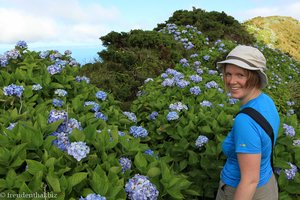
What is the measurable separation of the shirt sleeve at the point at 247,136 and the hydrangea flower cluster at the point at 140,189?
23.4 inches

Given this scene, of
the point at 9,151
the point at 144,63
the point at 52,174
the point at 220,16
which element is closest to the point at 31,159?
the point at 9,151

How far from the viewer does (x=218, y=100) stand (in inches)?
192

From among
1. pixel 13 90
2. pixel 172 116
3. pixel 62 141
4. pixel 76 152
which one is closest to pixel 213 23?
pixel 172 116

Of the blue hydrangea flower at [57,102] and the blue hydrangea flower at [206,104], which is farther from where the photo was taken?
the blue hydrangea flower at [206,104]

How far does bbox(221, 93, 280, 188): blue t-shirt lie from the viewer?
2055 mm

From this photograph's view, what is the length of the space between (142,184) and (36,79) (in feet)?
7.94

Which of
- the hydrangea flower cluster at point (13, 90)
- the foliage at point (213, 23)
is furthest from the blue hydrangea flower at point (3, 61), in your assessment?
the foliage at point (213, 23)

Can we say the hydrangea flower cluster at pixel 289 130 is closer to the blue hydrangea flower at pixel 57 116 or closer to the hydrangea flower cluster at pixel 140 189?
the hydrangea flower cluster at pixel 140 189

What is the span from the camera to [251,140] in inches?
80.4

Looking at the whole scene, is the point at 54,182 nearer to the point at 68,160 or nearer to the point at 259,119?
the point at 68,160

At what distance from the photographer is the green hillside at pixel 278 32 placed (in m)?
22.4

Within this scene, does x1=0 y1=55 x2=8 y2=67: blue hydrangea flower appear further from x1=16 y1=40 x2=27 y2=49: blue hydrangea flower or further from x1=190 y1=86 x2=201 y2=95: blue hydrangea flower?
x1=190 y1=86 x2=201 y2=95: blue hydrangea flower

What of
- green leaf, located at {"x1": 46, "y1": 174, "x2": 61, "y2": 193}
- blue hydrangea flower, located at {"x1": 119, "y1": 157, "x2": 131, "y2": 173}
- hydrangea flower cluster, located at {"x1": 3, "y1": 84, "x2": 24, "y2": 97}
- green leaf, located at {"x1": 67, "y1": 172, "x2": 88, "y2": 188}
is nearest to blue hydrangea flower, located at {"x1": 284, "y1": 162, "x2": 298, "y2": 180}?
blue hydrangea flower, located at {"x1": 119, "y1": 157, "x2": 131, "y2": 173}

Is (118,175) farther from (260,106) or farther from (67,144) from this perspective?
(260,106)
